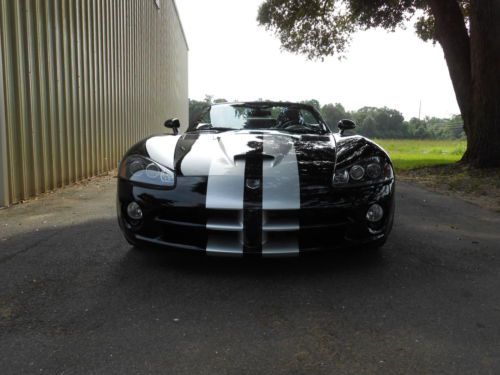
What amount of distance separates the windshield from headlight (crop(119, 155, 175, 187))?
1194 millimetres

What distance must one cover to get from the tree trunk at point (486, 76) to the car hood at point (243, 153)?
6.10m

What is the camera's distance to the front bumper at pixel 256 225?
2.64 meters

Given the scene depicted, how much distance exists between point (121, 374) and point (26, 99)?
15.1 ft

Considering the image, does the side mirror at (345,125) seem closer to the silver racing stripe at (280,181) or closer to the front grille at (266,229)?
the silver racing stripe at (280,181)

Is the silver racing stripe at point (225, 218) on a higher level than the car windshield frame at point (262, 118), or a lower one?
lower

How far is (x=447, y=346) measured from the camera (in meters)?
1.95

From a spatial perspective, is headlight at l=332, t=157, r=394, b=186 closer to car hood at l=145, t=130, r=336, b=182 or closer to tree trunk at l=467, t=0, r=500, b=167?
car hood at l=145, t=130, r=336, b=182

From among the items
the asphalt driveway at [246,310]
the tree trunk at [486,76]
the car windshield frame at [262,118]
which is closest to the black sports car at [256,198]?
the asphalt driveway at [246,310]

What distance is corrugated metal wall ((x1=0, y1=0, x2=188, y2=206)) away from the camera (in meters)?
5.14

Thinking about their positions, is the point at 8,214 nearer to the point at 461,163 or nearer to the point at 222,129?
the point at 222,129

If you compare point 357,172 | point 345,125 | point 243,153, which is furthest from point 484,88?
point 243,153

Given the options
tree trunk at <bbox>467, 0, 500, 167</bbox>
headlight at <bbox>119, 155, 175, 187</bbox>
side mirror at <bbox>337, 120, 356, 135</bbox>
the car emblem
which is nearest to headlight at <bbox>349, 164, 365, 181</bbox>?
the car emblem

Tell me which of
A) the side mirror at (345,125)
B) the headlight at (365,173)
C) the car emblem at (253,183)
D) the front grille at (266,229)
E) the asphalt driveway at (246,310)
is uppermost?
the side mirror at (345,125)

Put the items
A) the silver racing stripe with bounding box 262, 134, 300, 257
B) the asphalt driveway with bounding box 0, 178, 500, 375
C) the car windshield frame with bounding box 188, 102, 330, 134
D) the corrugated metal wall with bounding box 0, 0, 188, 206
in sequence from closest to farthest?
the asphalt driveway with bounding box 0, 178, 500, 375, the silver racing stripe with bounding box 262, 134, 300, 257, the car windshield frame with bounding box 188, 102, 330, 134, the corrugated metal wall with bounding box 0, 0, 188, 206
